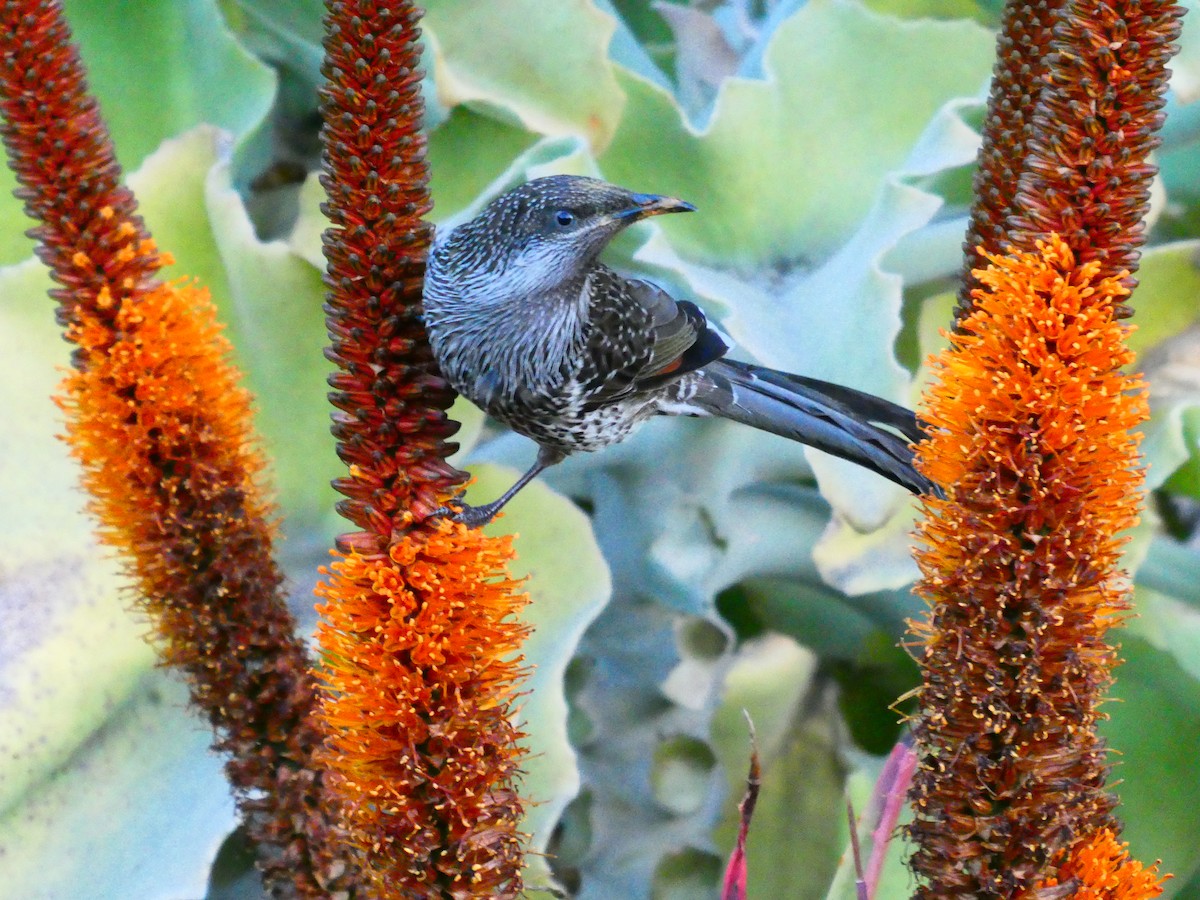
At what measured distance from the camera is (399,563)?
441mm

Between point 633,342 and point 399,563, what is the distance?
0.99 feet

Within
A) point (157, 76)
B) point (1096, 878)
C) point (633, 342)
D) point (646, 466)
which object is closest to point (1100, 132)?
point (1096, 878)

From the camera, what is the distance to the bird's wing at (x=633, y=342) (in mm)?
705

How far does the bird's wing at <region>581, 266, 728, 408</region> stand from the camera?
2.31 ft

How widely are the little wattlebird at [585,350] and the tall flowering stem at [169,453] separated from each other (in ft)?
0.37

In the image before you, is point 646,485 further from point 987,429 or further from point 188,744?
point 987,429

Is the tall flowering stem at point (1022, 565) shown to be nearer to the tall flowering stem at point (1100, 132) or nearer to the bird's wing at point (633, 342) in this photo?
the tall flowering stem at point (1100, 132)

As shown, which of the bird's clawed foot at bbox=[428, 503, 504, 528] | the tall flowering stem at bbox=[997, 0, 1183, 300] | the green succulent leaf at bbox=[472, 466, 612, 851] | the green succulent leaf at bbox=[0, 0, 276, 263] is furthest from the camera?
the green succulent leaf at bbox=[0, 0, 276, 263]

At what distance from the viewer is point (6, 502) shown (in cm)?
78

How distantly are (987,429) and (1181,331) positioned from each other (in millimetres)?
561

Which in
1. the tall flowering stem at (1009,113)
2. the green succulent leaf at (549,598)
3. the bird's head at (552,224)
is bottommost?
the green succulent leaf at (549,598)

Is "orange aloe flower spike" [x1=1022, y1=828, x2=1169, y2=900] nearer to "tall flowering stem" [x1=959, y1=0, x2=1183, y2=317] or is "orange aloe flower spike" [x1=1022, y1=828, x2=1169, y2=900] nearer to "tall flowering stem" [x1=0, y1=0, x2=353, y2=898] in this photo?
"tall flowering stem" [x1=959, y1=0, x2=1183, y2=317]

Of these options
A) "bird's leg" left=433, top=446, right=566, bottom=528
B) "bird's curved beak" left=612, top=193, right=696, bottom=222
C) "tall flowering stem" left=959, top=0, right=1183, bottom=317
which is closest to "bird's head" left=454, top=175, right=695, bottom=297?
"bird's curved beak" left=612, top=193, right=696, bottom=222

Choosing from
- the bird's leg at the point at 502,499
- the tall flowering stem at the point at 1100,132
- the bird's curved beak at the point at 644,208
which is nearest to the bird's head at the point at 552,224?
the bird's curved beak at the point at 644,208
